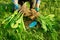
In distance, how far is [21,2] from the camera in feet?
11.3

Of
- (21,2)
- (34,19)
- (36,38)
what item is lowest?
(36,38)

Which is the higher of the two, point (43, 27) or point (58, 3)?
point (58, 3)

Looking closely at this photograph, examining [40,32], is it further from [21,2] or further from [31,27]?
[21,2]

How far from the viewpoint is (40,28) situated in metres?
3.19

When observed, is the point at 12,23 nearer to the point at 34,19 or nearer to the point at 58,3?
the point at 34,19

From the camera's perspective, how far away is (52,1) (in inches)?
149

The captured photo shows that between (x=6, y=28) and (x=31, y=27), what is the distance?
394mm

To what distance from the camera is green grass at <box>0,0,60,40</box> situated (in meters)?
2.98

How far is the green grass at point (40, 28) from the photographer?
298 centimetres

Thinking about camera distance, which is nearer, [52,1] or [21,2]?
[21,2]

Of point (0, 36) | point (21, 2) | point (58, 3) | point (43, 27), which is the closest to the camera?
point (0, 36)

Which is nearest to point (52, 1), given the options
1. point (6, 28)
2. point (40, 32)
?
point (40, 32)

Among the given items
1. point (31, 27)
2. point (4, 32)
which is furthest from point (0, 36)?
point (31, 27)

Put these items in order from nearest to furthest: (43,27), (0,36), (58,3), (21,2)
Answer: (0,36), (43,27), (21,2), (58,3)
